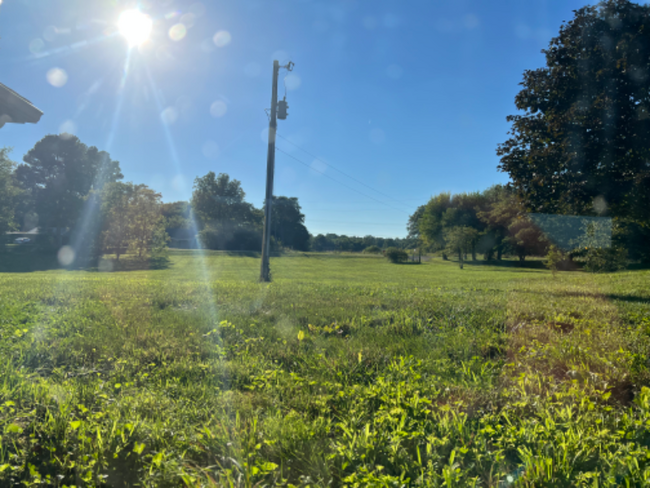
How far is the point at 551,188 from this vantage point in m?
11.3

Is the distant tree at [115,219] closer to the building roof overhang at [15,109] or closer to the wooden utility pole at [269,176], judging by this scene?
the wooden utility pole at [269,176]

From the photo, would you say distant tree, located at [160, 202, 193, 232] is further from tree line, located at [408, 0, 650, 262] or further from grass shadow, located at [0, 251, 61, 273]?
tree line, located at [408, 0, 650, 262]

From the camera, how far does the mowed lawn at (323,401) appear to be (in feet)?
6.35

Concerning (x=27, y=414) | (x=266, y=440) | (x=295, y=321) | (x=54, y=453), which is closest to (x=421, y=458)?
(x=266, y=440)

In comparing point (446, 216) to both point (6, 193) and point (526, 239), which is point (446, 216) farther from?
point (6, 193)

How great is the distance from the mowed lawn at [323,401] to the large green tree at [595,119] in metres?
6.59

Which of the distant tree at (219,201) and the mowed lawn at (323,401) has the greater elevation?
the distant tree at (219,201)

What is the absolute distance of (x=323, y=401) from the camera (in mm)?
2748

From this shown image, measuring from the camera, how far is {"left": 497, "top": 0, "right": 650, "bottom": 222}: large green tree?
987 centimetres

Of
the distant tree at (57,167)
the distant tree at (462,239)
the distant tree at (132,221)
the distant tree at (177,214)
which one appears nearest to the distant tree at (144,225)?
the distant tree at (132,221)

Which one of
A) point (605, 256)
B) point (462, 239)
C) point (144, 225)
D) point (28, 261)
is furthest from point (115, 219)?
point (605, 256)

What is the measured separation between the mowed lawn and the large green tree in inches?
260

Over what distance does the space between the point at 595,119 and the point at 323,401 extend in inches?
446

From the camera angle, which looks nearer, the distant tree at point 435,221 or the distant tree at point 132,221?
the distant tree at point 132,221
